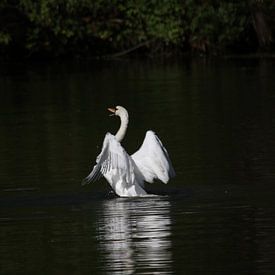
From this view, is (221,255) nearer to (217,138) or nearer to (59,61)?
(217,138)

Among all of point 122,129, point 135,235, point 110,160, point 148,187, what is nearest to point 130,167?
point 110,160

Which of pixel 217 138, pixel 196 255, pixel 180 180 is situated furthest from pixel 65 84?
pixel 196 255

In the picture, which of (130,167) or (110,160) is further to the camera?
(130,167)

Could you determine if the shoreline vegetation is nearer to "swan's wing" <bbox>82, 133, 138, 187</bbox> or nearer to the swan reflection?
"swan's wing" <bbox>82, 133, 138, 187</bbox>

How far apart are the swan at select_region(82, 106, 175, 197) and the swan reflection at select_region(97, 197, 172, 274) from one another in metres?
0.19

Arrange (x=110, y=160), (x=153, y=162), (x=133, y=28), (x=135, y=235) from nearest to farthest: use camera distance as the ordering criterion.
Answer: (x=135, y=235) → (x=110, y=160) → (x=153, y=162) → (x=133, y=28)

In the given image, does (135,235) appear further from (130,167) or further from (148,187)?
(148,187)

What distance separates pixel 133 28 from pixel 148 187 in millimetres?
27013

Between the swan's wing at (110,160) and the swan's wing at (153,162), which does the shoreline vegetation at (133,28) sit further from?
the swan's wing at (110,160)

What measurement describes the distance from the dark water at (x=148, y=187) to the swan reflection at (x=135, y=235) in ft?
0.04

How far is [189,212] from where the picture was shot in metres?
12.8

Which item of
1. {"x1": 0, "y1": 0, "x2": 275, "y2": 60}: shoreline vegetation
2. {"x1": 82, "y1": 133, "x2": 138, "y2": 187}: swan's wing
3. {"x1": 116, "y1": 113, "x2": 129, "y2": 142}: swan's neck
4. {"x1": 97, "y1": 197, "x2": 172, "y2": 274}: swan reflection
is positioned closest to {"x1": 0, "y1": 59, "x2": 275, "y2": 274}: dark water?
{"x1": 97, "y1": 197, "x2": 172, "y2": 274}: swan reflection

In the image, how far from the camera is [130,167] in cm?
1389

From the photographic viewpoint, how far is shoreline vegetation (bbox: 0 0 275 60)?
39.8 meters
